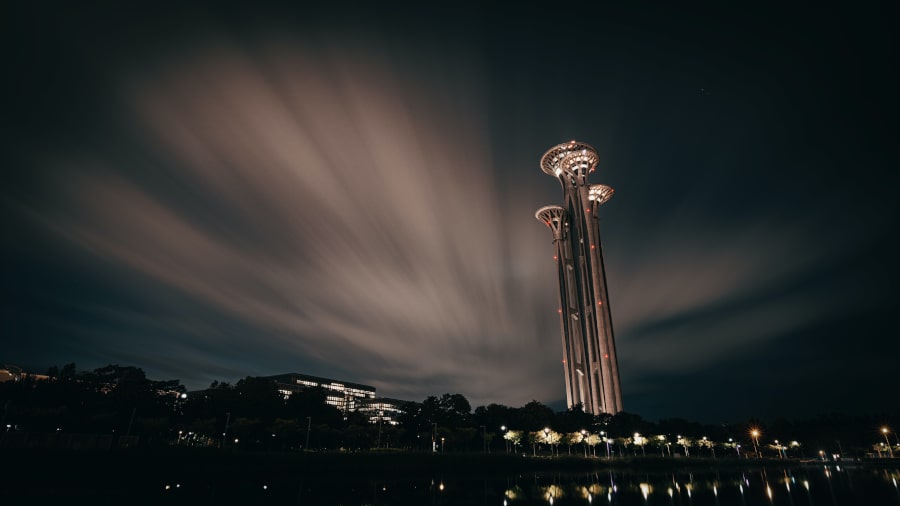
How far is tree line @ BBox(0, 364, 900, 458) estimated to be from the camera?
194 feet

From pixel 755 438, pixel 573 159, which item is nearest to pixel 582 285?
pixel 573 159

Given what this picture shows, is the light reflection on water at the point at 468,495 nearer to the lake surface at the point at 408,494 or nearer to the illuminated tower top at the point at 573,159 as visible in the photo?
the lake surface at the point at 408,494

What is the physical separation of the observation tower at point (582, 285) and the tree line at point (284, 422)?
2089 centimetres

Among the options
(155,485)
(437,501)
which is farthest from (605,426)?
(155,485)

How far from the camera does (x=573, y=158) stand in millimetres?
152500

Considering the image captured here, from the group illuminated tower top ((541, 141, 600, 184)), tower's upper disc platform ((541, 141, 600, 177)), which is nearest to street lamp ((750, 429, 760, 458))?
illuminated tower top ((541, 141, 600, 184))

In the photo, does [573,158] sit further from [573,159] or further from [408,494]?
[408,494]

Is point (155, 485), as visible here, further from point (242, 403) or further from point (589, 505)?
point (242, 403)

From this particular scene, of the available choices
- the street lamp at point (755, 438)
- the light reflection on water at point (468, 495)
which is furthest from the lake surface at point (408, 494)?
the street lamp at point (755, 438)

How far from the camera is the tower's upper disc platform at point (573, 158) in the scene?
15175 centimetres

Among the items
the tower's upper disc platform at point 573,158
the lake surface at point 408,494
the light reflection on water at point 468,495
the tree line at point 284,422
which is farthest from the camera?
the tower's upper disc platform at point 573,158

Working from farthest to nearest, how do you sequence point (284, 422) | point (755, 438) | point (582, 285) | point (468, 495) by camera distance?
point (582, 285) < point (755, 438) < point (284, 422) < point (468, 495)

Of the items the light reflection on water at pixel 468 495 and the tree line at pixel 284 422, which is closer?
the light reflection on water at pixel 468 495

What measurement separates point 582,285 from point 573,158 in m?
44.1
